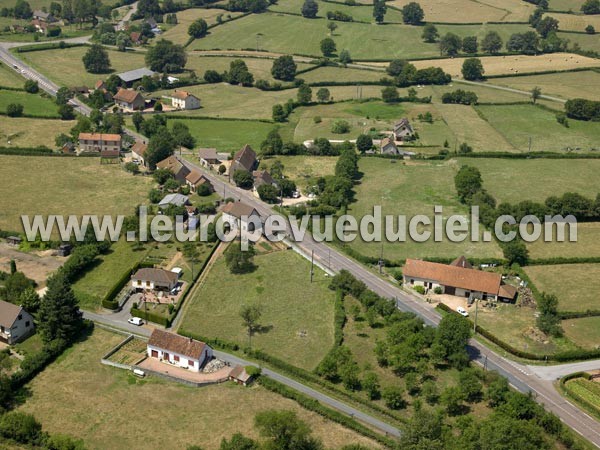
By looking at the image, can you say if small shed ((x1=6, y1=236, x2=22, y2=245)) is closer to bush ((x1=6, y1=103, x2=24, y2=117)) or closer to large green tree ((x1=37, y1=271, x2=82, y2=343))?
large green tree ((x1=37, y1=271, x2=82, y2=343))

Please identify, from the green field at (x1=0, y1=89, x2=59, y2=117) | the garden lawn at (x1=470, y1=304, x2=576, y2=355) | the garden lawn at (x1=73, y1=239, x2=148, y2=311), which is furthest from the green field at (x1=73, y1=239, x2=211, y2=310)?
the green field at (x1=0, y1=89, x2=59, y2=117)

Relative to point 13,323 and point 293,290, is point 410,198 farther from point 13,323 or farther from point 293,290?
point 13,323

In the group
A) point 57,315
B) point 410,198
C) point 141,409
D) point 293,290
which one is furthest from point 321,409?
point 410,198

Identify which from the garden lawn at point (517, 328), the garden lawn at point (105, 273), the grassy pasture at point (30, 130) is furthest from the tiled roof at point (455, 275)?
the grassy pasture at point (30, 130)

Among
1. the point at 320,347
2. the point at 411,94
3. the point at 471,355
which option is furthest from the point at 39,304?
the point at 411,94

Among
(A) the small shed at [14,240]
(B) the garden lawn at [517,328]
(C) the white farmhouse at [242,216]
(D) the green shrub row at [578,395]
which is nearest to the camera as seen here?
(D) the green shrub row at [578,395]

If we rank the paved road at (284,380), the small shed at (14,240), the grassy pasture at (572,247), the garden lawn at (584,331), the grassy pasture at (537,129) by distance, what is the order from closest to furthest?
the paved road at (284,380)
the garden lawn at (584,331)
the small shed at (14,240)
the grassy pasture at (572,247)
the grassy pasture at (537,129)

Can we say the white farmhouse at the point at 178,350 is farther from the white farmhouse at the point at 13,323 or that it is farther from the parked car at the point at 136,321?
the white farmhouse at the point at 13,323
